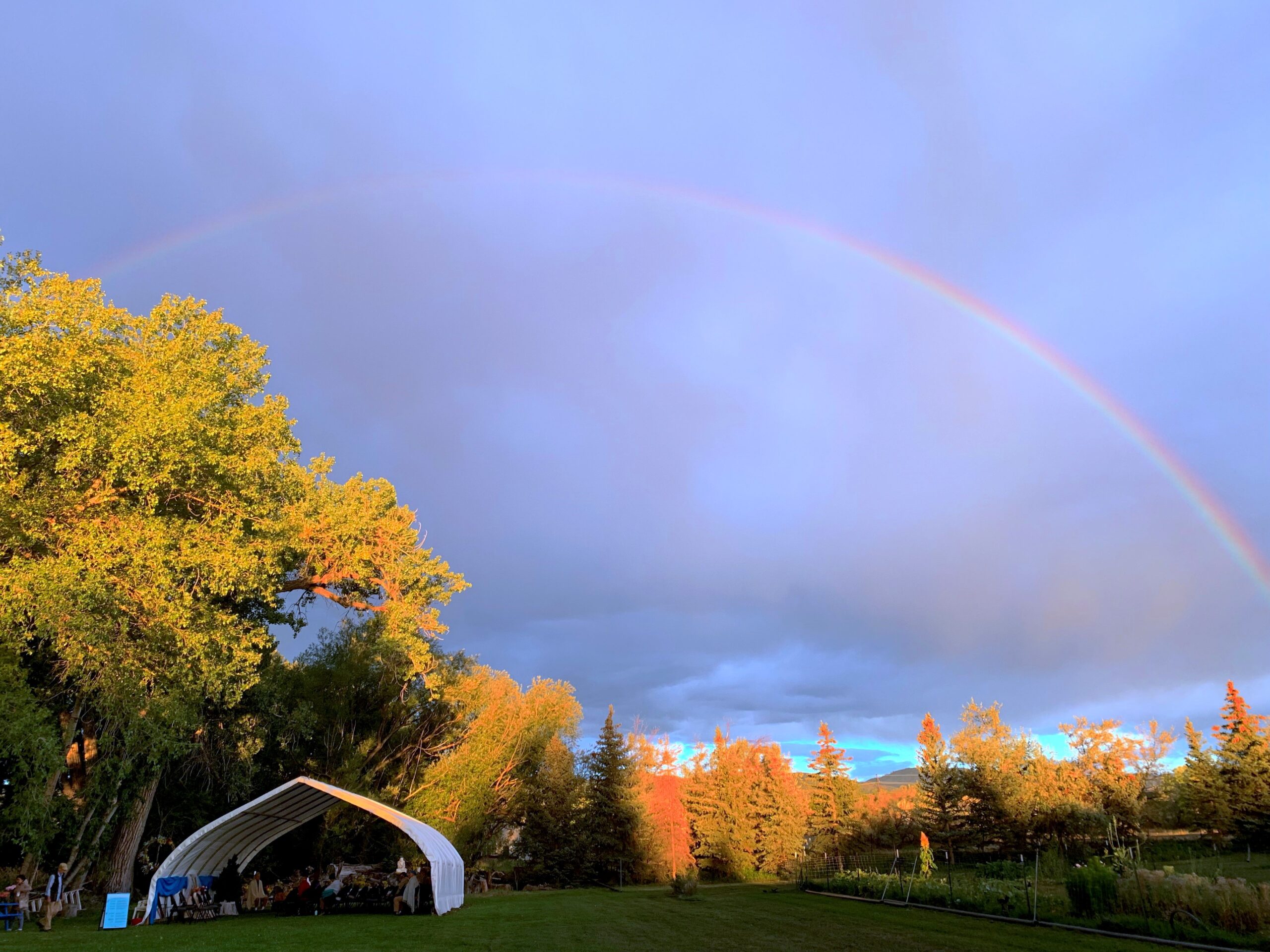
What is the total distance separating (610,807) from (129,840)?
24.8 m

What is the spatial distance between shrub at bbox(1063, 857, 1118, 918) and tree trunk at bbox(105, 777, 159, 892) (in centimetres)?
2172

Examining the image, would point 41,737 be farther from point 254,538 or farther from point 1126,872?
point 1126,872

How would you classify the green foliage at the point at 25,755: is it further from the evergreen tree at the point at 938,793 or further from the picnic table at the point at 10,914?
the evergreen tree at the point at 938,793

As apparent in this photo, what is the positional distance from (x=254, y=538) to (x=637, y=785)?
30.3 metres

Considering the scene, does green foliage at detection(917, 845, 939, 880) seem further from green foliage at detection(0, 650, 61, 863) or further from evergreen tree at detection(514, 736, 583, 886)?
green foliage at detection(0, 650, 61, 863)

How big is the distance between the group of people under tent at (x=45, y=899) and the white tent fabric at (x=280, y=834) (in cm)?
179

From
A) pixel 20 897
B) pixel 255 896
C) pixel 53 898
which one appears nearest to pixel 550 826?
pixel 255 896

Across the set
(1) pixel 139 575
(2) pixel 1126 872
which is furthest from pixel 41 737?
(2) pixel 1126 872

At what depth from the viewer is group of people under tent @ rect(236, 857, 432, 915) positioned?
62.7 ft

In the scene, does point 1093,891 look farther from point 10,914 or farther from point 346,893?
point 10,914

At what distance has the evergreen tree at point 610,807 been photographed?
40.1m

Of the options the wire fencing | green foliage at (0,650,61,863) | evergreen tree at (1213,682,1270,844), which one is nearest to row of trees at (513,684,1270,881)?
evergreen tree at (1213,682,1270,844)

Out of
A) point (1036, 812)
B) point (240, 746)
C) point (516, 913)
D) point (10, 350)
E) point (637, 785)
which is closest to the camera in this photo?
point (10, 350)

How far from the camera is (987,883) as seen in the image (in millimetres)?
19516
